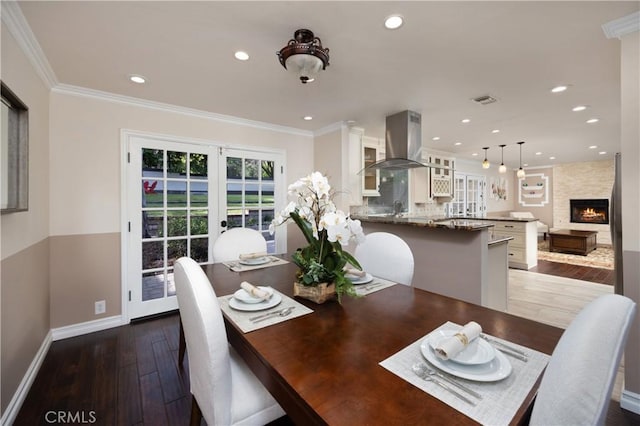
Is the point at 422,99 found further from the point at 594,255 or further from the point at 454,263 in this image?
the point at 594,255

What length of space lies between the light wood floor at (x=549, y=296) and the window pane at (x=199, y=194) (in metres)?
3.76

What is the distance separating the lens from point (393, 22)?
5.36 ft

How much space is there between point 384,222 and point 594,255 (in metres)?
6.05

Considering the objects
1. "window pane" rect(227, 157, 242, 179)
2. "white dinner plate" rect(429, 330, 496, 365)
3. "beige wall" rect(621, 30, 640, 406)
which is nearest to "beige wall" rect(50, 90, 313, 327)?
"window pane" rect(227, 157, 242, 179)

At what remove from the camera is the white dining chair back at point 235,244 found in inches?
88.7

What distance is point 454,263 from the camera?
8.92ft

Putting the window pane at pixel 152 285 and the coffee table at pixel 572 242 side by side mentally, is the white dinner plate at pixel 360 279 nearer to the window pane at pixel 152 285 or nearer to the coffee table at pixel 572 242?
the window pane at pixel 152 285

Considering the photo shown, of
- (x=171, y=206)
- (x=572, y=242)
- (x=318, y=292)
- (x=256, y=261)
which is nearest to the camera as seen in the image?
(x=318, y=292)

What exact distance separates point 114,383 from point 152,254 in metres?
1.34

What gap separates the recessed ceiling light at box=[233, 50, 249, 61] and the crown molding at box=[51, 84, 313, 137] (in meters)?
1.37

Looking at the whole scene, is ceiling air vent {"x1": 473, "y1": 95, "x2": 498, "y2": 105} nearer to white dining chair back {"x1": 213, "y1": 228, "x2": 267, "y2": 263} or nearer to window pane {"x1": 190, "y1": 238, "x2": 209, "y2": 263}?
white dining chair back {"x1": 213, "y1": 228, "x2": 267, "y2": 263}

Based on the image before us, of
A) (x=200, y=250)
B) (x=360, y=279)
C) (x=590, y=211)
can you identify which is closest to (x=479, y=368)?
(x=360, y=279)

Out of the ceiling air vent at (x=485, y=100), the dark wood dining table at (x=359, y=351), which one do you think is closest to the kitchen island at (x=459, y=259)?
the ceiling air vent at (x=485, y=100)

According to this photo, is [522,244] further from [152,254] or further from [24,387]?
[24,387]
